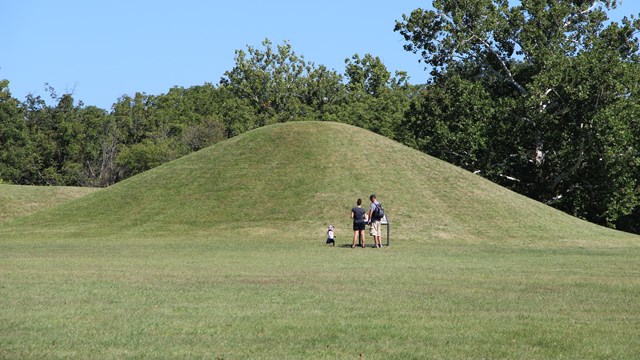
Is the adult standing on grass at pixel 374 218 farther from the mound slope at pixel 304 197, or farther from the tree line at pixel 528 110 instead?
the tree line at pixel 528 110

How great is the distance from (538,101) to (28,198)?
43052 millimetres

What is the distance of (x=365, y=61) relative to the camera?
135 metres

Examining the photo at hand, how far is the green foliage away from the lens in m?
73.4

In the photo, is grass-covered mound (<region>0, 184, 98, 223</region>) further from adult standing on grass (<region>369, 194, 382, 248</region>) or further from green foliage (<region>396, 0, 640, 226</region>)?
adult standing on grass (<region>369, 194, 382, 248</region>)

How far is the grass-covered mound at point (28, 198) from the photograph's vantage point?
71.6 metres

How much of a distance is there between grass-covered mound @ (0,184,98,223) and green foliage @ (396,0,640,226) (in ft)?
106

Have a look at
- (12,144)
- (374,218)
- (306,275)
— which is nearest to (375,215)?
(374,218)

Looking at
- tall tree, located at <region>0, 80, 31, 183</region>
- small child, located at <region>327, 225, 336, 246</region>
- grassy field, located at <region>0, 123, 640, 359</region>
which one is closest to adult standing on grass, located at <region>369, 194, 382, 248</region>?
grassy field, located at <region>0, 123, 640, 359</region>

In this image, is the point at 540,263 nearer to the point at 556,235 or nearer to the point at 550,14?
the point at 556,235

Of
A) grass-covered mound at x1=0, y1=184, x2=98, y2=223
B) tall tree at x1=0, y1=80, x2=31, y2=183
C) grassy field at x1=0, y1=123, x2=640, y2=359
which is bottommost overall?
grassy field at x1=0, y1=123, x2=640, y2=359

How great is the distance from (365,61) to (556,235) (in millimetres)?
86962

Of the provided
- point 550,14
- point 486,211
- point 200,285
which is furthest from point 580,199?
point 200,285

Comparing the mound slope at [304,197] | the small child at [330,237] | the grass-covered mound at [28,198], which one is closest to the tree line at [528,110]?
the mound slope at [304,197]

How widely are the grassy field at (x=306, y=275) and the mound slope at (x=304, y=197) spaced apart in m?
0.19
